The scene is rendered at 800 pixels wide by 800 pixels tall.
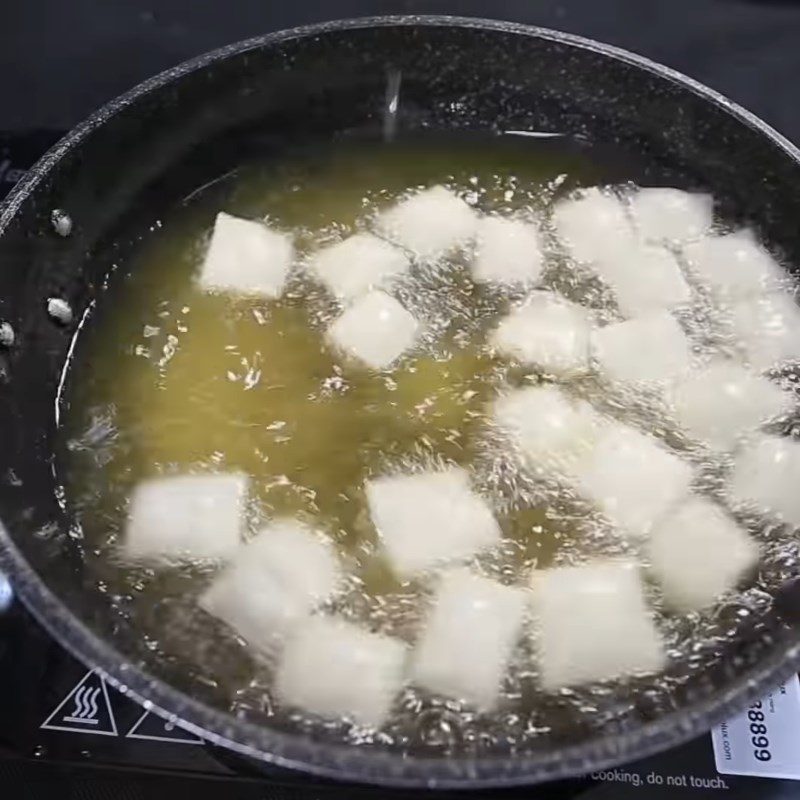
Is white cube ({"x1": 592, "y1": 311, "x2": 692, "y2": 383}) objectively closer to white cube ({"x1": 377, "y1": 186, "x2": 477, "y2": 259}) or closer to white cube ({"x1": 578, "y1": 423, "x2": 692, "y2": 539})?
white cube ({"x1": 578, "y1": 423, "x2": 692, "y2": 539})

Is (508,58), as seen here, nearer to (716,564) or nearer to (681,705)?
(716,564)

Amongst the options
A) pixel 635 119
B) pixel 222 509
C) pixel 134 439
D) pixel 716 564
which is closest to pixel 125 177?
pixel 134 439

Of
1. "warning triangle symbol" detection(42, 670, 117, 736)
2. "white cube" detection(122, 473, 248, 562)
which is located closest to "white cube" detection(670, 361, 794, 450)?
"white cube" detection(122, 473, 248, 562)

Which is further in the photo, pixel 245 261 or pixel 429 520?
pixel 245 261

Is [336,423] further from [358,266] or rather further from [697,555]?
[697,555]

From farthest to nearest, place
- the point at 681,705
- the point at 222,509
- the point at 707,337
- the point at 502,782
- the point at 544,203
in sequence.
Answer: the point at 544,203 → the point at 707,337 → the point at 222,509 → the point at 681,705 → the point at 502,782

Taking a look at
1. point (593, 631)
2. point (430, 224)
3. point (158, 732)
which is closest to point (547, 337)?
point (430, 224)
